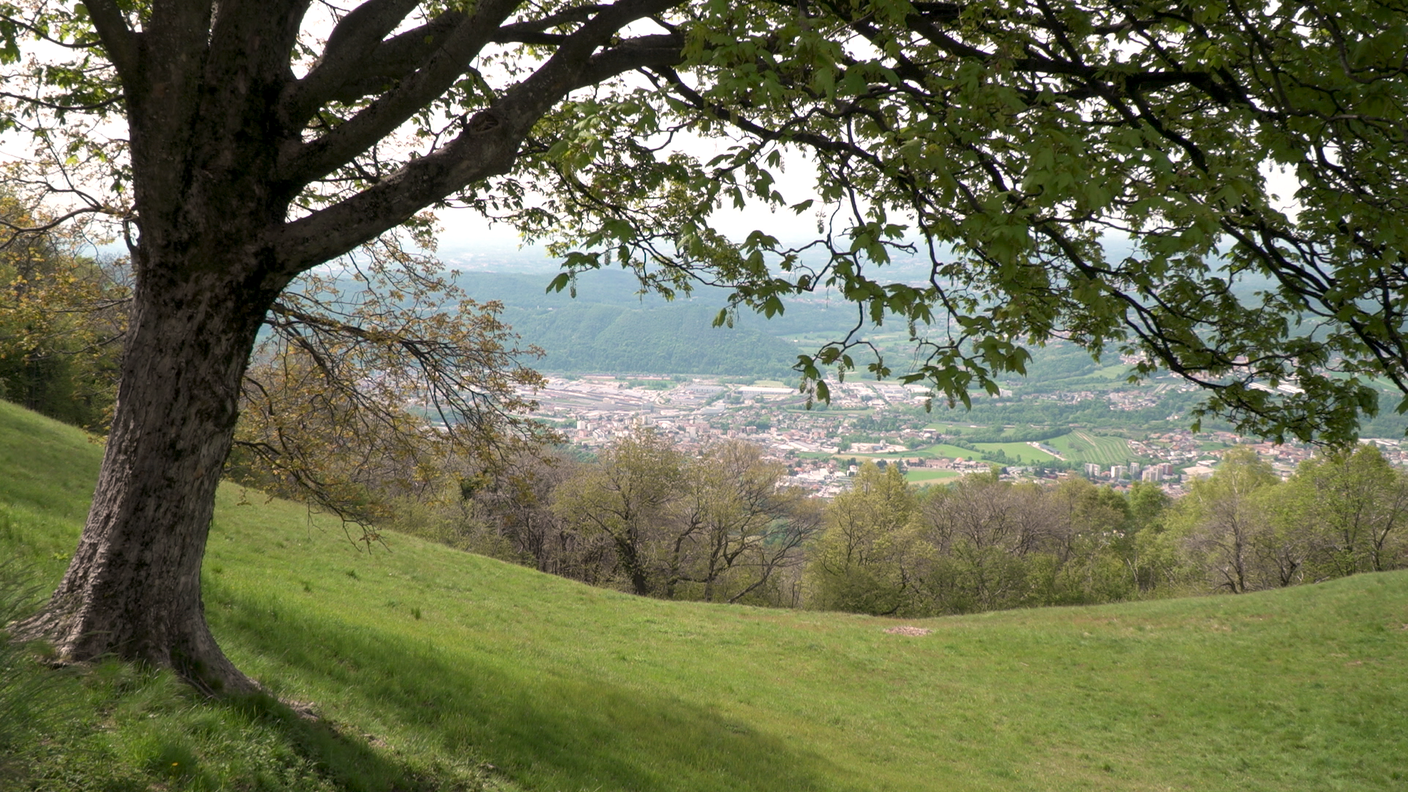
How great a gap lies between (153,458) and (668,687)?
33.2ft

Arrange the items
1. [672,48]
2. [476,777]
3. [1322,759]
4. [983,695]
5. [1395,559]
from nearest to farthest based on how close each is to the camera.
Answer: [672,48], [476,777], [1322,759], [983,695], [1395,559]

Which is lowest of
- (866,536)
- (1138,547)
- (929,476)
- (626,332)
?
(1138,547)

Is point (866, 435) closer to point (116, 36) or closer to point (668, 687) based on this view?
point (668, 687)

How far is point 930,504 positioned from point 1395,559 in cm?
2351

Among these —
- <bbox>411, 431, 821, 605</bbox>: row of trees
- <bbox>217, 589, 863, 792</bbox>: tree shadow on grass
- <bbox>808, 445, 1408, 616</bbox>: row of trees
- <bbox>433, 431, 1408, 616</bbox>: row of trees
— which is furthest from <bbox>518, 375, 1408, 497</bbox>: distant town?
<bbox>217, 589, 863, 792</bbox>: tree shadow on grass

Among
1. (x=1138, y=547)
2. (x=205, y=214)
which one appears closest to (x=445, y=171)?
(x=205, y=214)

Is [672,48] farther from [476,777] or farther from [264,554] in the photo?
[264,554]

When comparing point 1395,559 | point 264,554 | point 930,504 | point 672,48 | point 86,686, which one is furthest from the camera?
point 930,504

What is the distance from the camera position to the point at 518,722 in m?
7.04

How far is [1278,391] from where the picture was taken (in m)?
6.59

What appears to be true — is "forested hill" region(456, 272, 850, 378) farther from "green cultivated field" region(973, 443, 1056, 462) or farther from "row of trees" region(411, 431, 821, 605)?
"row of trees" region(411, 431, 821, 605)

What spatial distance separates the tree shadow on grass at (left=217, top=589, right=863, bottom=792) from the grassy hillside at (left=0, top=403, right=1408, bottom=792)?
0.05 meters

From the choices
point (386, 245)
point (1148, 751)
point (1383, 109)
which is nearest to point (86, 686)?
point (386, 245)

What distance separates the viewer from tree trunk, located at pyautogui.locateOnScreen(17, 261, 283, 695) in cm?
402
